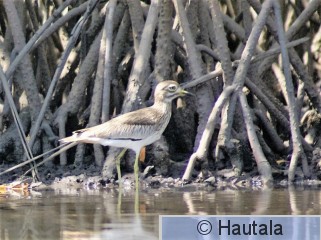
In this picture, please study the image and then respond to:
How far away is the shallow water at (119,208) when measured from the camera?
27.4 ft

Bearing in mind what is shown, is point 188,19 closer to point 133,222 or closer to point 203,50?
point 203,50

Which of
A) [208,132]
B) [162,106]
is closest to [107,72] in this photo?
[162,106]

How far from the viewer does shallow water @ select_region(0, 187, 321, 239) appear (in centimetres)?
835

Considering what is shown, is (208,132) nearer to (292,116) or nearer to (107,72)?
(292,116)

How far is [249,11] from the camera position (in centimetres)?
1313

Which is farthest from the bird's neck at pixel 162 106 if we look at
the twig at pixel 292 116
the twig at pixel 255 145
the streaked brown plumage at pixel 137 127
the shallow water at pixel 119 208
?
the twig at pixel 292 116

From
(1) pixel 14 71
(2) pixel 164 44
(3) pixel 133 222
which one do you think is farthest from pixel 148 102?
(3) pixel 133 222
